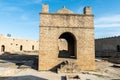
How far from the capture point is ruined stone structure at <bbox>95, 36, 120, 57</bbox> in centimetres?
3303

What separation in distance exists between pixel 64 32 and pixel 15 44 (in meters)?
26.2

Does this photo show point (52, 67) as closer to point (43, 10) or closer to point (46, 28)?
point (46, 28)

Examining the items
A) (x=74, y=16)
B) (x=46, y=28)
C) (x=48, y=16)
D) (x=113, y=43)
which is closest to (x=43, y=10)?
(x=48, y=16)

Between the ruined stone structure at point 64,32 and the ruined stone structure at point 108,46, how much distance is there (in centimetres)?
1835

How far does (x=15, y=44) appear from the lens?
38.1 m

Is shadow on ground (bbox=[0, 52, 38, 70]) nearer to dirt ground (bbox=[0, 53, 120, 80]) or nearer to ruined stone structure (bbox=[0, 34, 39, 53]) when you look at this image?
dirt ground (bbox=[0, 53, 120, 80])

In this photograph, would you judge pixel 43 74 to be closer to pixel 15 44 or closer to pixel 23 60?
pixel 23 60

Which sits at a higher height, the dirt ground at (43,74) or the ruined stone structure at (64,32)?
the ruined stone structure at (64,32)

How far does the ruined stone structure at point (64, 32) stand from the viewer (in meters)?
14.0

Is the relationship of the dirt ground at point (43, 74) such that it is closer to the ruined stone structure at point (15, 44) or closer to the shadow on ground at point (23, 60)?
the shadow on ground at point (23, 60)

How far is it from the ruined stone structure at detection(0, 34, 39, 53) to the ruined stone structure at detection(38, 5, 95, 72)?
2288 cm

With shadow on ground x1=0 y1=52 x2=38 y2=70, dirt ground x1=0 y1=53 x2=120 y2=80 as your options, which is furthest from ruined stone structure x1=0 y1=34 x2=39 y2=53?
dirt ground x1=0 y1=53 x2=120 y2=80

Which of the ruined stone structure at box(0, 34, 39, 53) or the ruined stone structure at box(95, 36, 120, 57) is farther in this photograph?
the ruined stone structure at box(0, 34, 39, 53)

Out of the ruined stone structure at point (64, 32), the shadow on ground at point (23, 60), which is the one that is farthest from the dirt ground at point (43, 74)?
the shadow on ground at point (23, 60)
